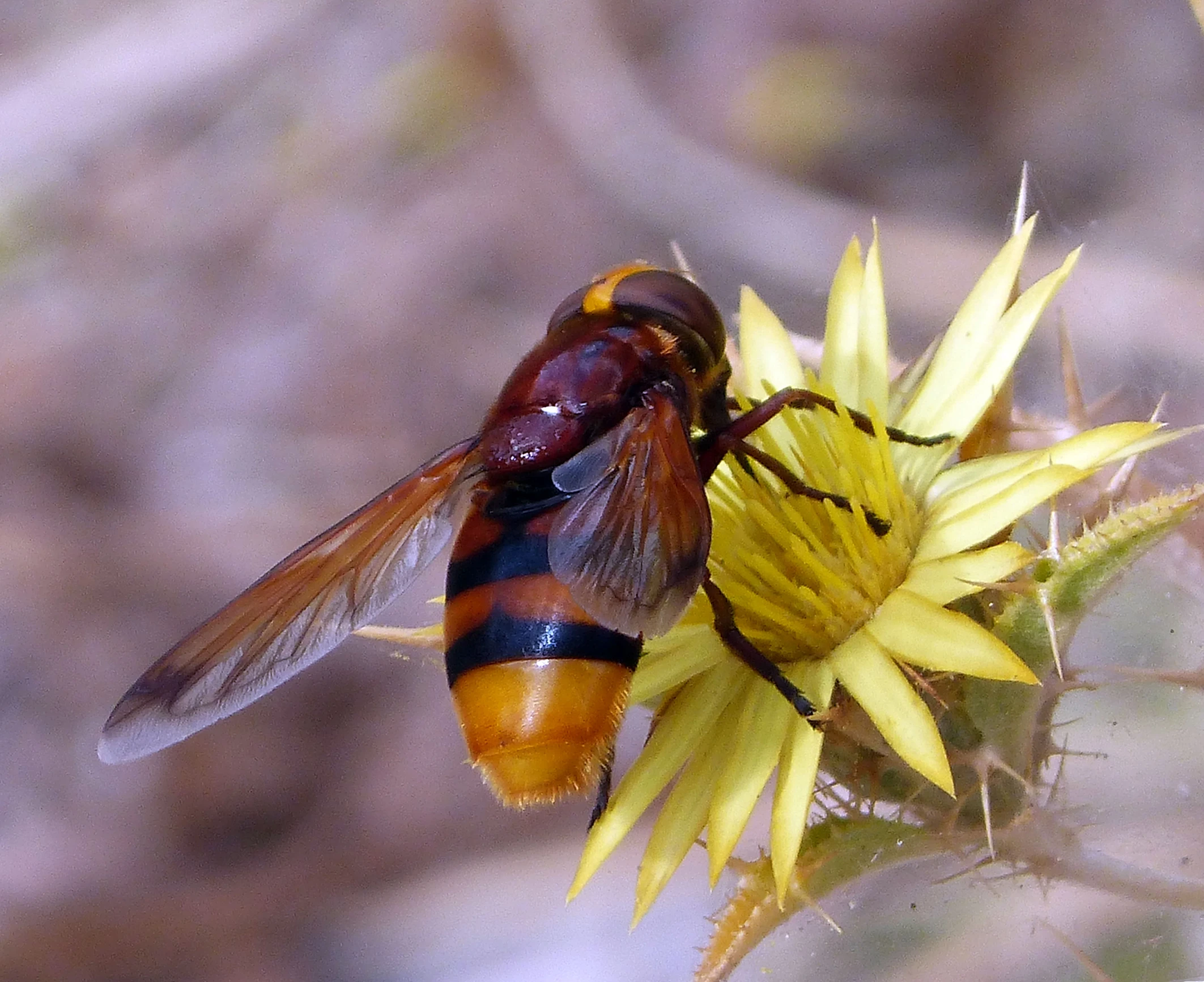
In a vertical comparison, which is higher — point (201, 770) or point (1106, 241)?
point (1106, 241)

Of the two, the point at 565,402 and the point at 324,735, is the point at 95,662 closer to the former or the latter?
the point at 324,735

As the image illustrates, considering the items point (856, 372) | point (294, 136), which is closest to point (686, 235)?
point (294, 136)

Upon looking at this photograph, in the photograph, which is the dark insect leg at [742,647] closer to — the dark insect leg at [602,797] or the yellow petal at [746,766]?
the yellow petal at [746,766]

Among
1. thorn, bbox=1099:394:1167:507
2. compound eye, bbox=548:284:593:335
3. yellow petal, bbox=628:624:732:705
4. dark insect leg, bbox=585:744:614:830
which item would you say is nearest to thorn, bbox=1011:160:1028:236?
thorn, bbox=1099:394:1167:507

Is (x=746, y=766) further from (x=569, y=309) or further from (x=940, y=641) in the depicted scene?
(x=569, y=309)

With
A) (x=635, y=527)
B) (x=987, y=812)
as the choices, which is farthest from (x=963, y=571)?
(x=635, y=527)

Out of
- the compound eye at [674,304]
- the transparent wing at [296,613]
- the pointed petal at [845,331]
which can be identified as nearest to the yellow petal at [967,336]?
the pointed petal at [845,331]
